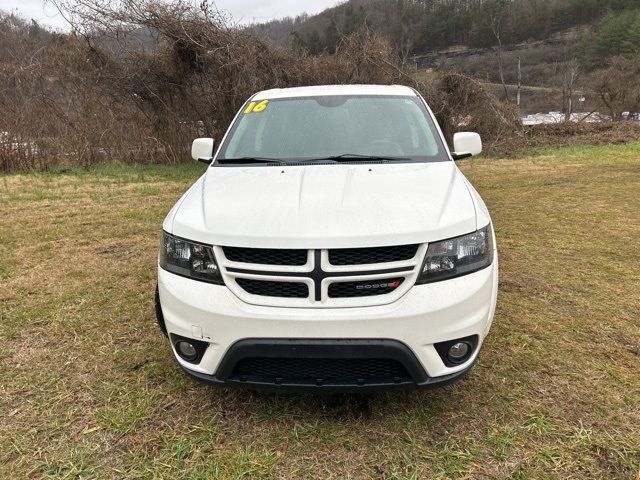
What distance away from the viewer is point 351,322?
1913mm

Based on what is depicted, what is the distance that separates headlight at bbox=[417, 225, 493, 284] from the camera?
2.01 m

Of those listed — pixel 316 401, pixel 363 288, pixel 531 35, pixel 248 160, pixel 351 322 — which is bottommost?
pixel 316 401

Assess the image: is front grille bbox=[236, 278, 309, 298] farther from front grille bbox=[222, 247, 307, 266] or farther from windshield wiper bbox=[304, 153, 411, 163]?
windshield wiper bbox=[304, 153, 411, 163]

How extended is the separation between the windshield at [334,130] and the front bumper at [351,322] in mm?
1175

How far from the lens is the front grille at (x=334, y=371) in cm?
201

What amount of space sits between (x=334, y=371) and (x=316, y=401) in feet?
1.67

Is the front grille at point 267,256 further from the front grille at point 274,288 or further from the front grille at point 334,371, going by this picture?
the front grille at point 334,371

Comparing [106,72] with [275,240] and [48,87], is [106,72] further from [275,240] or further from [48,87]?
[275,240]

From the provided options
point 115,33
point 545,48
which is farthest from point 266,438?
point 545,48

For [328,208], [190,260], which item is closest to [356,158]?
[328,208]

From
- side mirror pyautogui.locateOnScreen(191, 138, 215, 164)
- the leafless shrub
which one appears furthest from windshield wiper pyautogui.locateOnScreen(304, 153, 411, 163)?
the leafless shrub

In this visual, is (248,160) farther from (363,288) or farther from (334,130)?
(363,288)

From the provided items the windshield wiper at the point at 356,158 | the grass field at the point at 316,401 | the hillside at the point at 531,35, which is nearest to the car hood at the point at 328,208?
the windshield wiper at the point at 356,158

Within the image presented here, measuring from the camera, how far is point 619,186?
8070 mm
